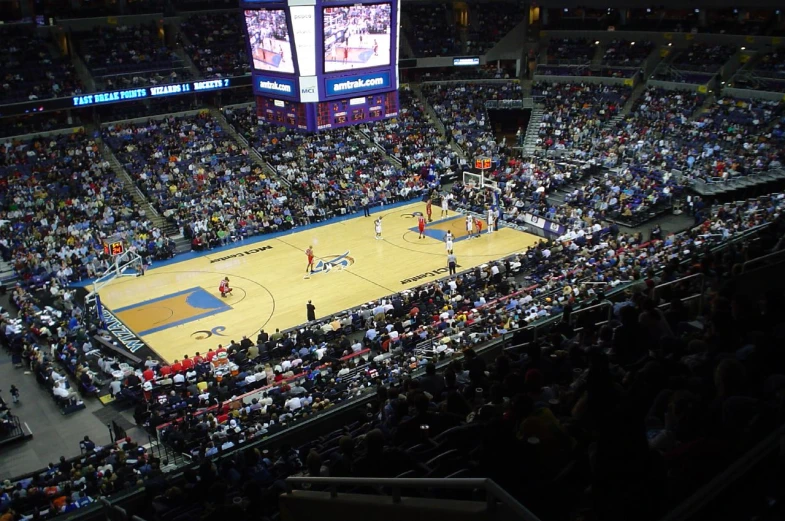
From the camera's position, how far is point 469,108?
4688 centimetres

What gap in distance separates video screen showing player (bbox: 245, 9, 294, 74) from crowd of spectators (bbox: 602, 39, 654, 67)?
26769 mm

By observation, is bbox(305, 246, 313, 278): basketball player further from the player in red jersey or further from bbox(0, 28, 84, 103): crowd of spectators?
bbox(0, 28, 84, 103): crowd of spectators

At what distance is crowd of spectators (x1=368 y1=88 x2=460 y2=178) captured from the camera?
41.2 m

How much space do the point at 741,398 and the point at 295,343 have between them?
682 inches

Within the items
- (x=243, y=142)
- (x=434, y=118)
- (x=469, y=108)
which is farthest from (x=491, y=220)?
(x=469, y=108)

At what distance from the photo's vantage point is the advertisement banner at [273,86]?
2753 centimetres

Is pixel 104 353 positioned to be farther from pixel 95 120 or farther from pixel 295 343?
pixel 95 120

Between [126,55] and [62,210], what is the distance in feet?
38.9

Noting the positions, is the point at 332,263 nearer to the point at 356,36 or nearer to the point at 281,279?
the point at 281,279

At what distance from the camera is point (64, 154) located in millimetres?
35156

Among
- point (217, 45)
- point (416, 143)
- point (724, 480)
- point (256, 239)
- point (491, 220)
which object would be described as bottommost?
point (256, 239)

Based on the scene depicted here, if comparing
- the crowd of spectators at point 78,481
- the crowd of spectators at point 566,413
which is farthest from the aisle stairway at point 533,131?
the crowd of spectators at point 78,481

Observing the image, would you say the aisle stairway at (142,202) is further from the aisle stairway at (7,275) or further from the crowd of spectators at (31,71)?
the aisle stairway at (7,275)

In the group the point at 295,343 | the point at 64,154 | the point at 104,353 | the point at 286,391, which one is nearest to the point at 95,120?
the point at 64,154
